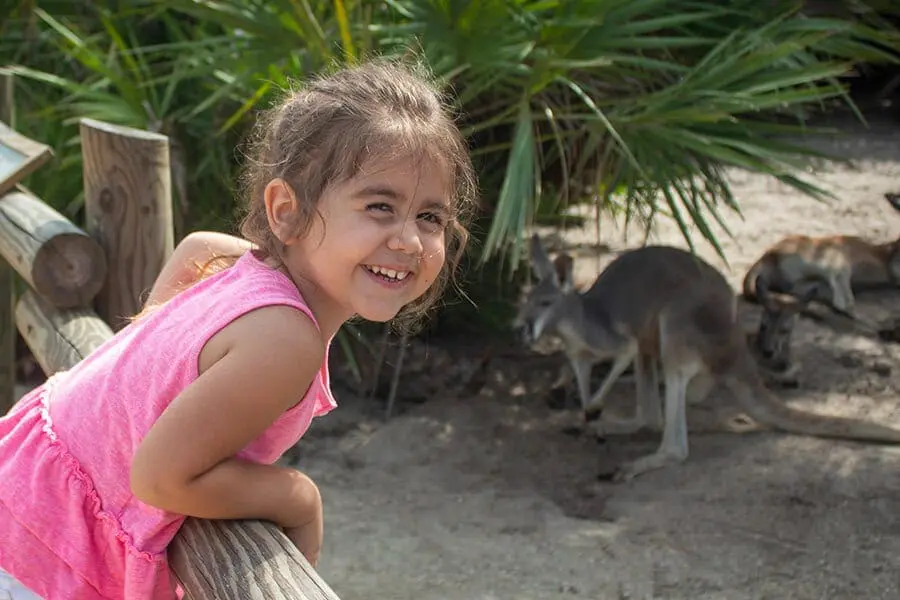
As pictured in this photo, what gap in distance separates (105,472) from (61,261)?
4.20ft

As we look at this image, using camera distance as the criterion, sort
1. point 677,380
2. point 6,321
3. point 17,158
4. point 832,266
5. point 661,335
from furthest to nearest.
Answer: point 832,266 → point 661,335 → point 677,380 → point 6,321 → point 17,158

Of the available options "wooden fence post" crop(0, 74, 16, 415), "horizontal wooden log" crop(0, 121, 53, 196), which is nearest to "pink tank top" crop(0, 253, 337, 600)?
"horizontal wooden log" crop(0, 121, 53, 196)

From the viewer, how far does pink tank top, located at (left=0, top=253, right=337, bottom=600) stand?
4.70 feet

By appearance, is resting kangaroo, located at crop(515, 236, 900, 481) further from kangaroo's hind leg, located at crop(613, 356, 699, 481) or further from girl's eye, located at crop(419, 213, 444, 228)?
girl's eye, located at crop(419, 213, 444, 228)

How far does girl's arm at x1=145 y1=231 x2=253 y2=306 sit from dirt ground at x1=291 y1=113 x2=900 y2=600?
223 cm

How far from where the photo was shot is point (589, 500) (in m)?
4.56

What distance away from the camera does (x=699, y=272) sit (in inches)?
194

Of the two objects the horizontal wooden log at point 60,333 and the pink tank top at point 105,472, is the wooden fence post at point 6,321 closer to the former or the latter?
the horizontal wooden log at point 60,333

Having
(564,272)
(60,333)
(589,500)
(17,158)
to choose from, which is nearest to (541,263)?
(564,272)

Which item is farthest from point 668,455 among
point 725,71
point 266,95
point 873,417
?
point 266,95

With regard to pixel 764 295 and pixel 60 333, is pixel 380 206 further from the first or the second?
pixel 764 295

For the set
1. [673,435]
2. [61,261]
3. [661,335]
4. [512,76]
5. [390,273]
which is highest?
[512,76]

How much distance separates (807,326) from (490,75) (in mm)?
2539

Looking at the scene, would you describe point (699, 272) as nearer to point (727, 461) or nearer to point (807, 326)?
point (727, 461)
